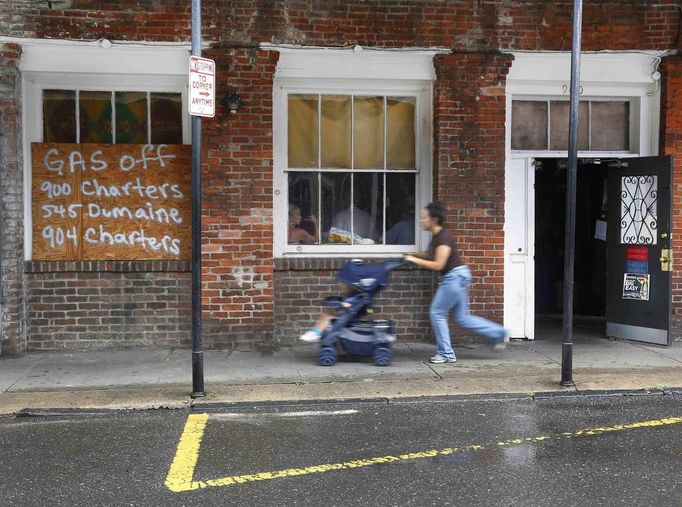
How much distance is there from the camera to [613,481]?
440 centimetres

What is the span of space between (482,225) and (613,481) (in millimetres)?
4700

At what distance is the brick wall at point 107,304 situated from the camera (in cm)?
838

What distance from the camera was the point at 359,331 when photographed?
7578 mm

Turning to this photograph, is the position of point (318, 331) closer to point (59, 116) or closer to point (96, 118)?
point (96, 118)

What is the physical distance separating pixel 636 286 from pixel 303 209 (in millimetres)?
4442

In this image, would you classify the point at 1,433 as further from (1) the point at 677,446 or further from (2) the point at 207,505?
(1) the point at 677,446

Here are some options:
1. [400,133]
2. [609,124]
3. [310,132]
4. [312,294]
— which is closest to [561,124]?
[609,124]

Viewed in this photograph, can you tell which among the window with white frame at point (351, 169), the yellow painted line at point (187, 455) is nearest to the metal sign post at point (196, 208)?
the yellow painted line at point (187, 455)

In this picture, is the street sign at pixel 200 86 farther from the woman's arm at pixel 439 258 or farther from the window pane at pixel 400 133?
the window pane at pixel 400 133

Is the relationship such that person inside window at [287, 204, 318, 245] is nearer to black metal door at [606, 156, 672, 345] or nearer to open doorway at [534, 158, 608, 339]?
black metal door at [606, 156, 672, 345]

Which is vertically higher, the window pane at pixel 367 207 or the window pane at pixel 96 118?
the window pane at pixel 96 118

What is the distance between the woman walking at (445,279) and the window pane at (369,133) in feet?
5.36

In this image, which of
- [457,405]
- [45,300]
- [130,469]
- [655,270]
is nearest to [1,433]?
[130,469]

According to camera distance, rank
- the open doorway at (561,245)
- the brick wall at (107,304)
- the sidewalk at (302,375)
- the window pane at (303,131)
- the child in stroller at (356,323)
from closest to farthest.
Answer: the sidewalk at (302,375) → the child in stroller at (356,323) → the brick wall at (107,304) → the window pane at (303,131) → the open doorway at (561,245)
